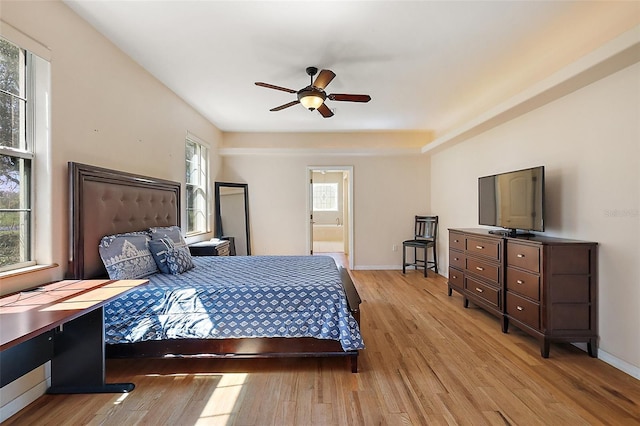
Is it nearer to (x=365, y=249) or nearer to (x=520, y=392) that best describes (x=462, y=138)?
(x=365, y=249)

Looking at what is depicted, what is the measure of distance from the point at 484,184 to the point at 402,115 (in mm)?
1783

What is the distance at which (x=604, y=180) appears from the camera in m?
2.33

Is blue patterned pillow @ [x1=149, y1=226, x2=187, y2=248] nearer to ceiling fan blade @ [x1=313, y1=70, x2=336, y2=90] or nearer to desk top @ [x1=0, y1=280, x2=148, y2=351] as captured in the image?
desk top @ [x1=0, y1=280, x2=148, y2=351]

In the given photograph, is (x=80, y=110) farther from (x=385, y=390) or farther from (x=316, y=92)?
(x=385, y=390)

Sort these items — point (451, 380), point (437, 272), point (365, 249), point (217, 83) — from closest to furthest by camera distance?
point (451, 380), point (217, 83), point (437, 272), point (365, 249)

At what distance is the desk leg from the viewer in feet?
6.28

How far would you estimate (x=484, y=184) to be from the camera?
355 cm

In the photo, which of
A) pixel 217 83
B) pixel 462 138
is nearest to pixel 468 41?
pixel 462 138

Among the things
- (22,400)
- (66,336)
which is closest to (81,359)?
(66,336)

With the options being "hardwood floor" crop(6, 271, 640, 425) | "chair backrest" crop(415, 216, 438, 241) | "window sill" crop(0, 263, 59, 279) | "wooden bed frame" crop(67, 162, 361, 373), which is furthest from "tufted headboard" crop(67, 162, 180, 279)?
"chair backrest" crop(415, 216, 438, 241)

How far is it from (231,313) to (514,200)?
291cm

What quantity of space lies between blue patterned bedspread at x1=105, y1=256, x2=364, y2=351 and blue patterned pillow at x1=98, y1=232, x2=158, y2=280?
0.27 metres

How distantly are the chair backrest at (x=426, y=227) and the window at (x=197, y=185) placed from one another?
Answer: 12.9 ft

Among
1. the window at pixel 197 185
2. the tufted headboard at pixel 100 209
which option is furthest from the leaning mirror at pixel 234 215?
the tufted headboard at pixel 100 209
